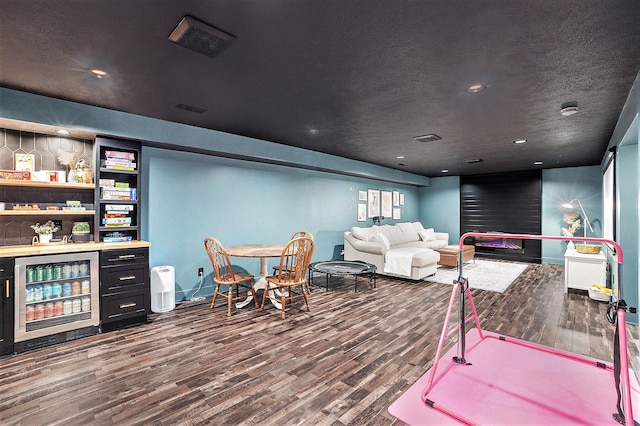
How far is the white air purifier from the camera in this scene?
3850mm

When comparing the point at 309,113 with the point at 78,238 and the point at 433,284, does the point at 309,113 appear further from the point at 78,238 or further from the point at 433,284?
the point at 433,284

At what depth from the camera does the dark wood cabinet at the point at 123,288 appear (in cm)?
327

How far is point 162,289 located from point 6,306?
138 cm

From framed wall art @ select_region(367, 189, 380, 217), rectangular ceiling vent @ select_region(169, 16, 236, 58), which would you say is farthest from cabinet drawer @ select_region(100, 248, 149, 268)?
framed wall art @ select_region(367, 189, 380, 217)

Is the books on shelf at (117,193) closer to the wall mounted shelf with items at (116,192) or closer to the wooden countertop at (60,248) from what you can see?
the wall mounted shelf with items at (116,192)

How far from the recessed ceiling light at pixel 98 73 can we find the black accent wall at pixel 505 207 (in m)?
8.84

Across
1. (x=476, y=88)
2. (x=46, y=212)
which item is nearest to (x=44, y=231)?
(x=46, y=212)

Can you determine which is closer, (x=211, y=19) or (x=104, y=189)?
(x=211, y=19)

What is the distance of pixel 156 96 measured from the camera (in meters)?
3.01

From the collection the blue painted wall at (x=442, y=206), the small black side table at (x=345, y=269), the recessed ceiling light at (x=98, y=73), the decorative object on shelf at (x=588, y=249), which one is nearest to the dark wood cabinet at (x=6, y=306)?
the recessed ceiling light at (x=98, y=73)

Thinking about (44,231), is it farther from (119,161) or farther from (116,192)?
(119,161)

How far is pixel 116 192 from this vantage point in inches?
142

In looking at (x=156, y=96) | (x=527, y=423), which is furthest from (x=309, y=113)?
(x=527, y=423)

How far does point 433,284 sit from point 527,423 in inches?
144
